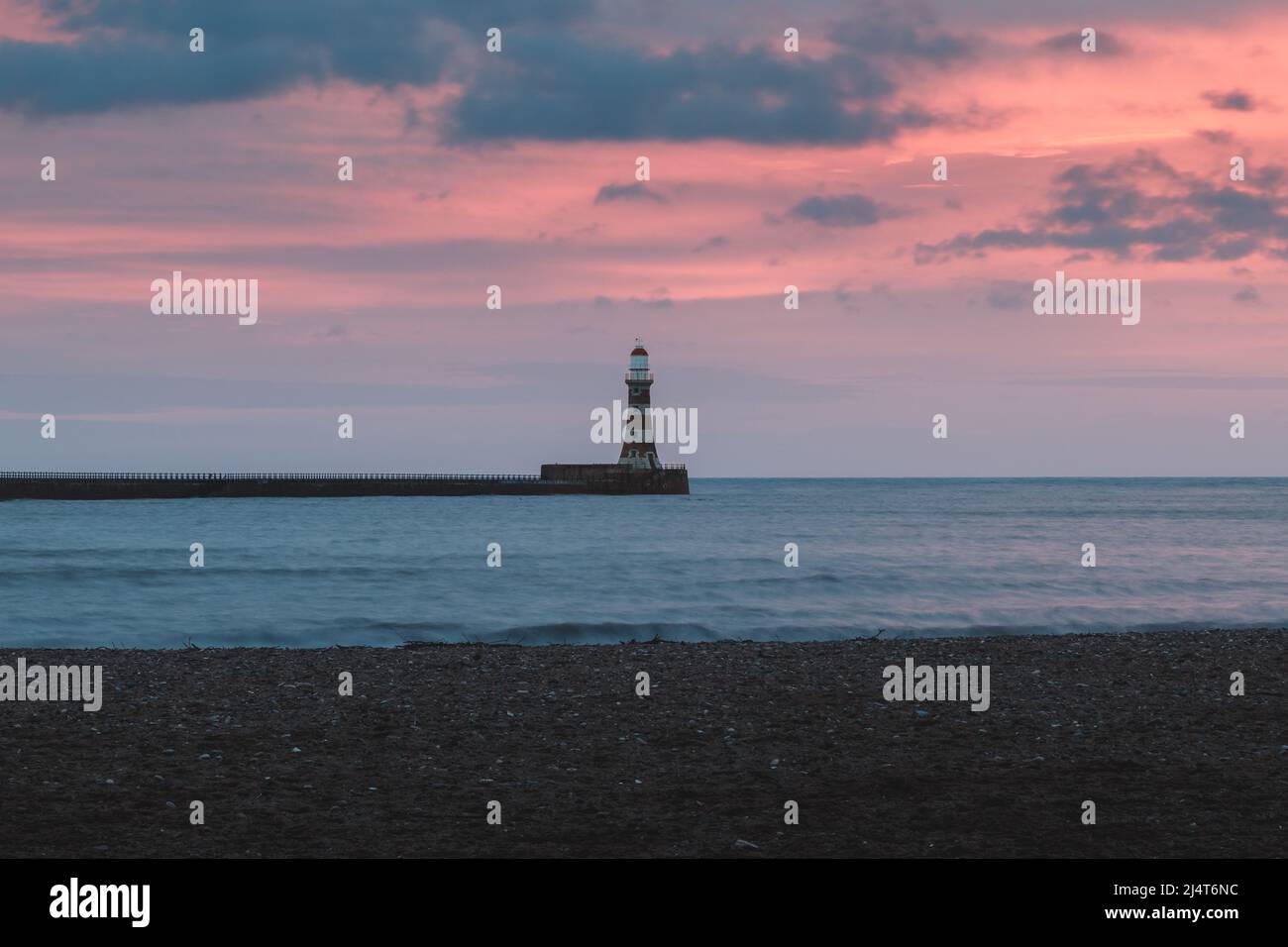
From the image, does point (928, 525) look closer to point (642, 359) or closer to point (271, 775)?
point (642, 359)

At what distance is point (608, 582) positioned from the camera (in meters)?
40.0

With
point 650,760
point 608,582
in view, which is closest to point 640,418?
point 608,582

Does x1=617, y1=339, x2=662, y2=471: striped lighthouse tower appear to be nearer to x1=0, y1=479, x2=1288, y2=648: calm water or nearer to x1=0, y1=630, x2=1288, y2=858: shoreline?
x1=0, y1=479, x2=1288, y2=648: calm water

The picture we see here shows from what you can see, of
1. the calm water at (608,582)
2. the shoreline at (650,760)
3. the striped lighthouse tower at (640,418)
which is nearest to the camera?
the shoreline at (650,760)

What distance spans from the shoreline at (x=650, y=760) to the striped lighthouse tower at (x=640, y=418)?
3343 inches

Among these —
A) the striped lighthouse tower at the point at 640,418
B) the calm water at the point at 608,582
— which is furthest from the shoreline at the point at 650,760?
the striped lighthouse tower at the point at 640,418

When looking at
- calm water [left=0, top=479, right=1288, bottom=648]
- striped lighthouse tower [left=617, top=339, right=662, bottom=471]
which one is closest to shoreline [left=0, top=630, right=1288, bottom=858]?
calm water [left=0, top=479, right=1288, bottom=648]

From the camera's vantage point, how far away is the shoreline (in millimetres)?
8625

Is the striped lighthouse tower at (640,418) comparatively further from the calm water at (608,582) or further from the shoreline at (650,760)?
the shoreline at (650,760)

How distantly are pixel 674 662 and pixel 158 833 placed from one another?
8.19m

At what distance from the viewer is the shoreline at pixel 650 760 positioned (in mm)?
8625

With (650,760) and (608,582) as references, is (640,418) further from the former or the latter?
(650,760)

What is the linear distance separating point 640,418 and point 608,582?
222 feet
